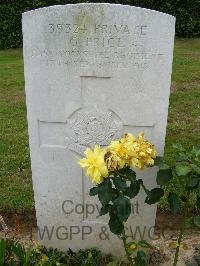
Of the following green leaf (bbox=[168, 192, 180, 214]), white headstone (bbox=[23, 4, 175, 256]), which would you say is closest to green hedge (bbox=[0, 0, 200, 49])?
white headstone (bbox=[23, 4, 175, 256])

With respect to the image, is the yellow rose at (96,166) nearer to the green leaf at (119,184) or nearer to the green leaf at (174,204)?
the green leaf at (119,184)

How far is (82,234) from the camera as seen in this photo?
10.9 feet

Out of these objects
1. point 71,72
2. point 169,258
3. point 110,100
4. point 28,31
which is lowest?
point 169,258

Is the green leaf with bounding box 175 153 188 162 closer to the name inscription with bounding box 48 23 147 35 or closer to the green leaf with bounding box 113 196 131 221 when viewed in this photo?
the green leaf with bounding box 113 196 131 221

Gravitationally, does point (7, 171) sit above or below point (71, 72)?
below

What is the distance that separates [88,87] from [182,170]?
2.72ft

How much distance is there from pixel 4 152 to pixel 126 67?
2753 millimetres

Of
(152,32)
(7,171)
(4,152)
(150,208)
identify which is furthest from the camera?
(4,152)

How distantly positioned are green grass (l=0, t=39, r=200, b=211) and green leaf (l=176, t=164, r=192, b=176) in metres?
1.90

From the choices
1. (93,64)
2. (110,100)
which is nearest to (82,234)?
(110,100)

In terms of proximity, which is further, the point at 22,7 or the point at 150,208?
the point at 22,7

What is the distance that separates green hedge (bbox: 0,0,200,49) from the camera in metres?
11.8

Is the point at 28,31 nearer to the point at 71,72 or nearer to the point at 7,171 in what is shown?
the point at 71,72

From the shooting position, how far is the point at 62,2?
12133 mm
